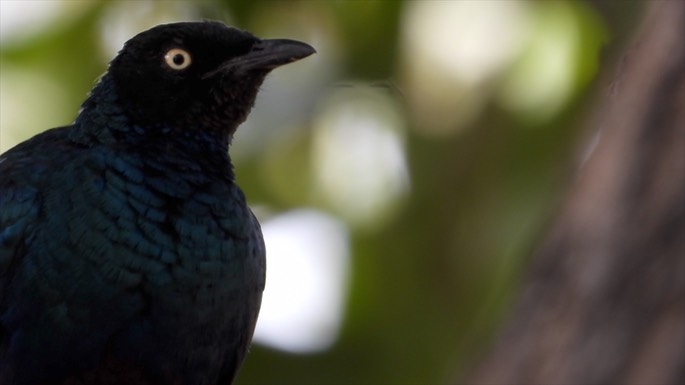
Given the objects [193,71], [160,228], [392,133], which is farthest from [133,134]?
[392,133]

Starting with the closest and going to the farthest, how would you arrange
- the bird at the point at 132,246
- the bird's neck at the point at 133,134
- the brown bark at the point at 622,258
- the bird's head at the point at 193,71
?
the brown bark at the point at 622,258
the bird at the point at 132,246
the bird's neck at the point at 133,134
the bird's head at the point at 193,71

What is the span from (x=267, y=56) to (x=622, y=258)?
2.18 metres

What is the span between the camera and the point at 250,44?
4844 millimetres

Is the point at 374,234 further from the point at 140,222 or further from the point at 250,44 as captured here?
the point at 140,222

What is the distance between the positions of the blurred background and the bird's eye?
1504mm

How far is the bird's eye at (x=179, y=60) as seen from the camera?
480cm

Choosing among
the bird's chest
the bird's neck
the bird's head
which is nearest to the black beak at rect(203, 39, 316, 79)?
the bird's head

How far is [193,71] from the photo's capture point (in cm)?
481

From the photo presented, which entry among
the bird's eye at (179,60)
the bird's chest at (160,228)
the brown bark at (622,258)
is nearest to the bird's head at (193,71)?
the bird's eye at (179,60)

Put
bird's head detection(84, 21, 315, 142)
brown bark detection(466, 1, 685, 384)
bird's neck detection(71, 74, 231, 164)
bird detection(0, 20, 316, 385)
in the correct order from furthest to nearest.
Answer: bird's head detection(84, 21, 315, 142)
bird's neck detection(71, 74, 231, 164)
bird detection(0, 20, 316, 385)
brown bark detection(466, 1, 685, 384)

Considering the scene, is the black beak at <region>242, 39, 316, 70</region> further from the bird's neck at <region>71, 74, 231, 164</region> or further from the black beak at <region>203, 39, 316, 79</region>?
the bird's neck at <region>71, 74, 231, 164</region>

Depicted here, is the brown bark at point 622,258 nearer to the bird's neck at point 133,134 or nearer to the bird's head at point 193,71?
the bird's neck at point 133,134

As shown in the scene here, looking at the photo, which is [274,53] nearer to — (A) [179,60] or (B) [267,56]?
(B) [267,56]

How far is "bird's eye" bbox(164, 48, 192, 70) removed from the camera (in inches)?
189
